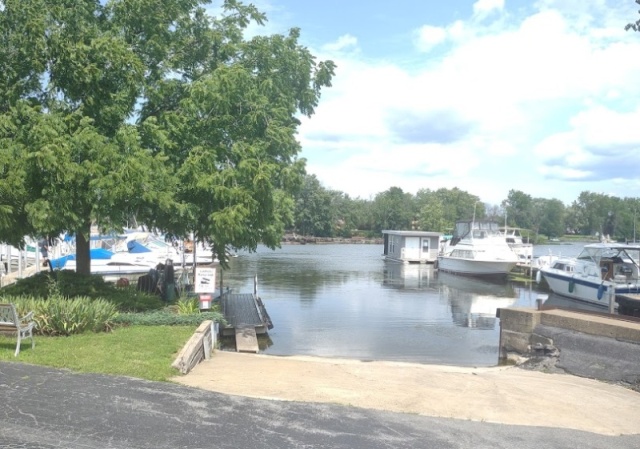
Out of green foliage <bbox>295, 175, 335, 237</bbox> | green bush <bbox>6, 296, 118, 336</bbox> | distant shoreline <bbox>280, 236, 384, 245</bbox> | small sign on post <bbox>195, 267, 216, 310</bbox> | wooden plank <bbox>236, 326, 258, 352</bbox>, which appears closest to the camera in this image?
green bush <bbox>6, 296, 118, 336</bbox>

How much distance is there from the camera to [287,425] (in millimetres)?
7668

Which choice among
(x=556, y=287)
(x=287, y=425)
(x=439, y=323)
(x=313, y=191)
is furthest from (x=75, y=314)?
(x=313, y=191)

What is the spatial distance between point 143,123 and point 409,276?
117ft

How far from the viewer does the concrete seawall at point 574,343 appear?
1290 centimetres

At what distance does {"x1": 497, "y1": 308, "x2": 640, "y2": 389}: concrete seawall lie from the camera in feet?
42.3

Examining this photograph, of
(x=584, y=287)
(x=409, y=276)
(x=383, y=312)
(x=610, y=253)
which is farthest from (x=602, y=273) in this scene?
(x=409, y=276)

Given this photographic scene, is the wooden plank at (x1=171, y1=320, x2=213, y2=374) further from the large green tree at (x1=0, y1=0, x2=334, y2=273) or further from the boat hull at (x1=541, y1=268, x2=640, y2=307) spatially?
the boat hull at (x1=541, y1=268, x2=640, y2=307)

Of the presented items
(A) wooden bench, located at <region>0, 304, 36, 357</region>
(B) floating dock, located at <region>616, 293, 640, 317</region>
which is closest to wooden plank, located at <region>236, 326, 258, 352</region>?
(A) wooden bench, located at <region>0, 304, 36, 357</region>

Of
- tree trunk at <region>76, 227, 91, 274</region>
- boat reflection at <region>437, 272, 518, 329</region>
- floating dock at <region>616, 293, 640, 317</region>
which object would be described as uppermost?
tree trunk at <region>76, 227, 91, 274</region>

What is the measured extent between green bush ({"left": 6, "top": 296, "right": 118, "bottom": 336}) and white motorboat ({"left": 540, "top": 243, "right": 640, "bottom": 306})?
78.1ft

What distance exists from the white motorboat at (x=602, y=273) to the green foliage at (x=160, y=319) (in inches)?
848

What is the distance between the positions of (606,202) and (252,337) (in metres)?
162

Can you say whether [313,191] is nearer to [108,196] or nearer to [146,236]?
[146,236]

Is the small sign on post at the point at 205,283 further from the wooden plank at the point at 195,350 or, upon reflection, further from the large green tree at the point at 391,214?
the large green tree at the point at 391,214
